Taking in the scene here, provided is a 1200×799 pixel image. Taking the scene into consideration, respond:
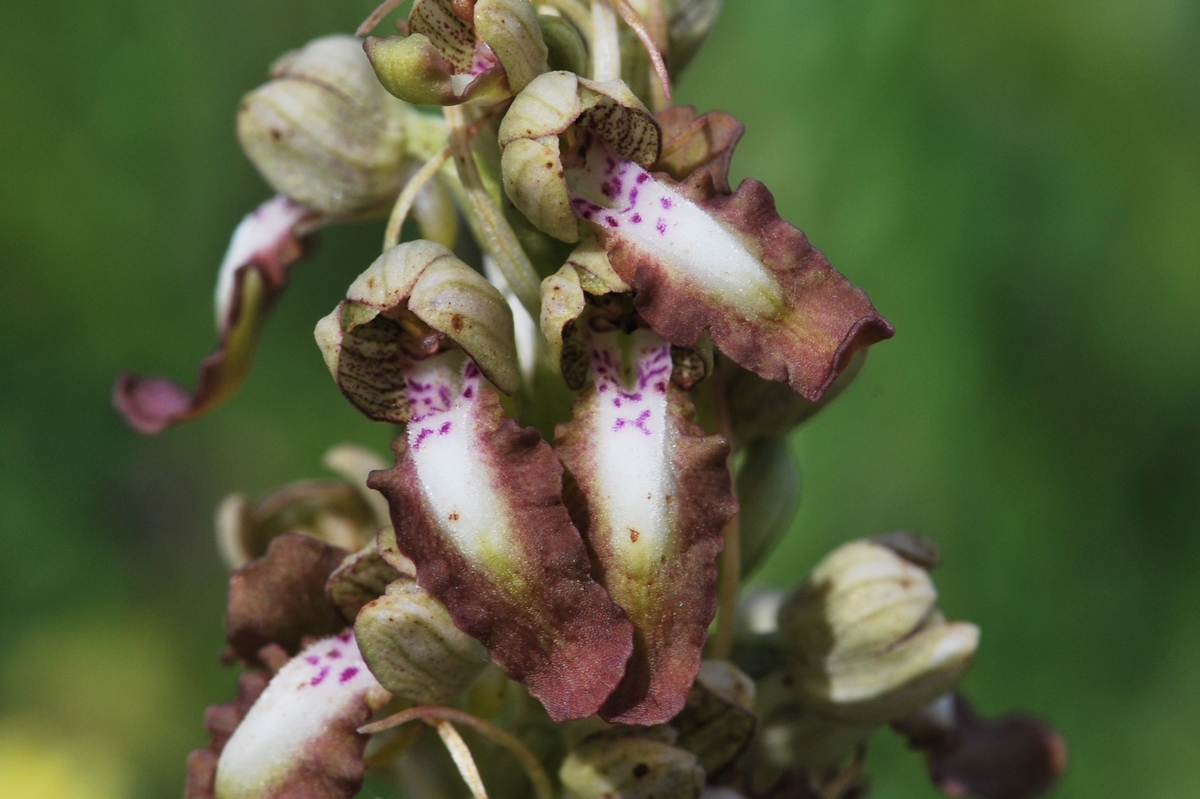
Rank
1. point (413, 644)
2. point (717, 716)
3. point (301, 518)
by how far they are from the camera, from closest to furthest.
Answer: point (413, 644) < point (717, 716) < point (301, 518)

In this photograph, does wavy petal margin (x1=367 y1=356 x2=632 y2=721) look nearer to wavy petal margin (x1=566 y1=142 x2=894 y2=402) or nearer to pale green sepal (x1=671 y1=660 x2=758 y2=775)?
wavy petal margin (x1=566 y1=142 x2=894 y2=402)

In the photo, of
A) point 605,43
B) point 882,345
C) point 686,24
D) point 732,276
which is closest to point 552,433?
point 732,276

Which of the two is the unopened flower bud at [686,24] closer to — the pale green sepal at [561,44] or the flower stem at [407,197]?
the pale green sepal at [561,44]

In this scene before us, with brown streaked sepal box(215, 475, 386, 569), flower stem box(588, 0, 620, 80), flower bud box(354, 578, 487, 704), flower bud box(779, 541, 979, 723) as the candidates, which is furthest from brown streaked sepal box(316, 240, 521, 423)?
flower bud box(779, 541, 979, 723)

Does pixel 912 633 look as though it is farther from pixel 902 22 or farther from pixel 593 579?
pixel 902 22

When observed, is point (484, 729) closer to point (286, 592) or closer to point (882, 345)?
point (286, 592)

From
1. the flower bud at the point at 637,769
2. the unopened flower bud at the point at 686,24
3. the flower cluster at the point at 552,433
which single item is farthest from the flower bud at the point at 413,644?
the unopened flower bud at the point at 686,24
